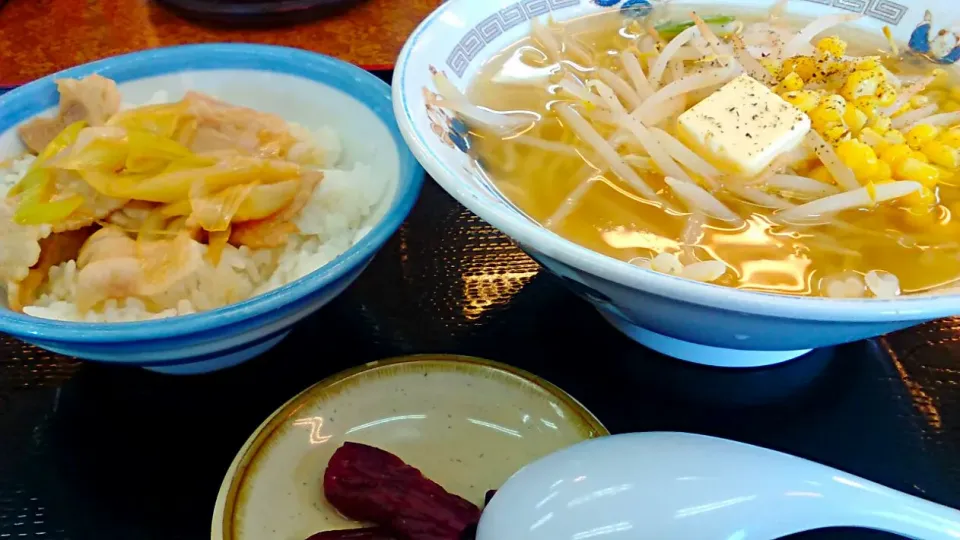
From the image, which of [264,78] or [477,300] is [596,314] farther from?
[264,78]

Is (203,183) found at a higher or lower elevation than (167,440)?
higher

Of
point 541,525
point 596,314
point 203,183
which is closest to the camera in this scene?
point 541,525

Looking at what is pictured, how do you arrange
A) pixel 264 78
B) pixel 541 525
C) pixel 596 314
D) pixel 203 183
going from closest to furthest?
pixel 541 525 < pixel 203 183 < pixel 596 314 < pixel 264 78

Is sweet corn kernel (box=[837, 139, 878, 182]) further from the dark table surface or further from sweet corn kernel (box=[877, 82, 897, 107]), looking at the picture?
the dark table surface

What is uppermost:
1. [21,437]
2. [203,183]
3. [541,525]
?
[203,183]

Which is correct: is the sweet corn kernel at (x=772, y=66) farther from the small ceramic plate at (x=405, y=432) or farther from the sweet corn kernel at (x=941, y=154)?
the small ceramic plate at (x=405, y=432)

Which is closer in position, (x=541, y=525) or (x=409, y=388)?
(x=541, y=525)

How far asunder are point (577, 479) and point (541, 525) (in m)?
0.07

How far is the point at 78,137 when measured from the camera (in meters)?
1.17

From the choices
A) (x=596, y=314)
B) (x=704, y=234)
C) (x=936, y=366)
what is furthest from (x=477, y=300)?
(x=936, y=366)

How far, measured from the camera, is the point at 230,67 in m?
1.45

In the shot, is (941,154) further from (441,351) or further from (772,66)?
(441,351)

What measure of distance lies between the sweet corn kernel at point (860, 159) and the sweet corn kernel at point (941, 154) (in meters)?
0.12

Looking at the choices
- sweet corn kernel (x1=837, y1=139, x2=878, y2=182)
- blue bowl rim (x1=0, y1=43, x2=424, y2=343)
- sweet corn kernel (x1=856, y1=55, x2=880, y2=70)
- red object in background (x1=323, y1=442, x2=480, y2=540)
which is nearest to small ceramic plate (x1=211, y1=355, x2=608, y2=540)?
red object in background (x1=323, y1=442, x2=480, y2=540)
